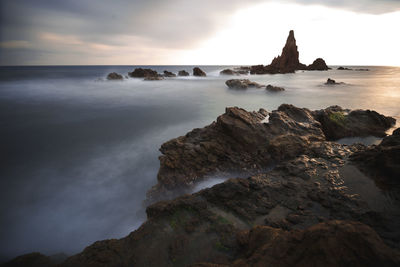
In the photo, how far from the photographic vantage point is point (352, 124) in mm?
8570

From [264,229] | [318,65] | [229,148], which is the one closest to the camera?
[264,229]

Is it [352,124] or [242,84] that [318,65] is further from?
[352,124]

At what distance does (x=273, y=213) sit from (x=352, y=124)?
7.88m

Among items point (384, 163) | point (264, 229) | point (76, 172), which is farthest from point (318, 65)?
point (264, 229)

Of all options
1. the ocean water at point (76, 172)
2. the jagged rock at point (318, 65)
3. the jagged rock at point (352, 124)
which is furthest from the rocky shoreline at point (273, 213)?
the jagged rock at point (318, 65)

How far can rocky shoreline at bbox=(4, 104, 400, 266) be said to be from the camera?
1.97m

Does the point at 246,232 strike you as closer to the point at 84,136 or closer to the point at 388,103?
the point at 84,136

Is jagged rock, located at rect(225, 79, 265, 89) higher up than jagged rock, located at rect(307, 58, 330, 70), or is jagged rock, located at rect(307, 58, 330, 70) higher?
jagged rock, located at rect(307, 58, 330, 70)

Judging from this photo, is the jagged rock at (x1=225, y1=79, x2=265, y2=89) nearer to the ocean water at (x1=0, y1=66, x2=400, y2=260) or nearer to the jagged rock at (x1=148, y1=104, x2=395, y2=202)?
the ocean water at (x1=0, y1=66, x2=400, y2=260)

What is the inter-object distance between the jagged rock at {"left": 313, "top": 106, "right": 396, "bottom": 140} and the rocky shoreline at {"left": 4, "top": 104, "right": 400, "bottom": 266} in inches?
118

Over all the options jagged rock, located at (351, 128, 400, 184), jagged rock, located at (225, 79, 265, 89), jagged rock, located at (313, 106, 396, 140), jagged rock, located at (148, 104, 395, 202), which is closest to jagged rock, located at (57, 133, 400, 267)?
jagged rock, located at (351, 128, 400, 184)

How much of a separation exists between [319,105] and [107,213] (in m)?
19.5

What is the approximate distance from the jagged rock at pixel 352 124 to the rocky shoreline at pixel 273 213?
2.99 metres

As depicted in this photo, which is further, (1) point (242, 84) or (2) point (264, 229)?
(1) point (242, 84)
